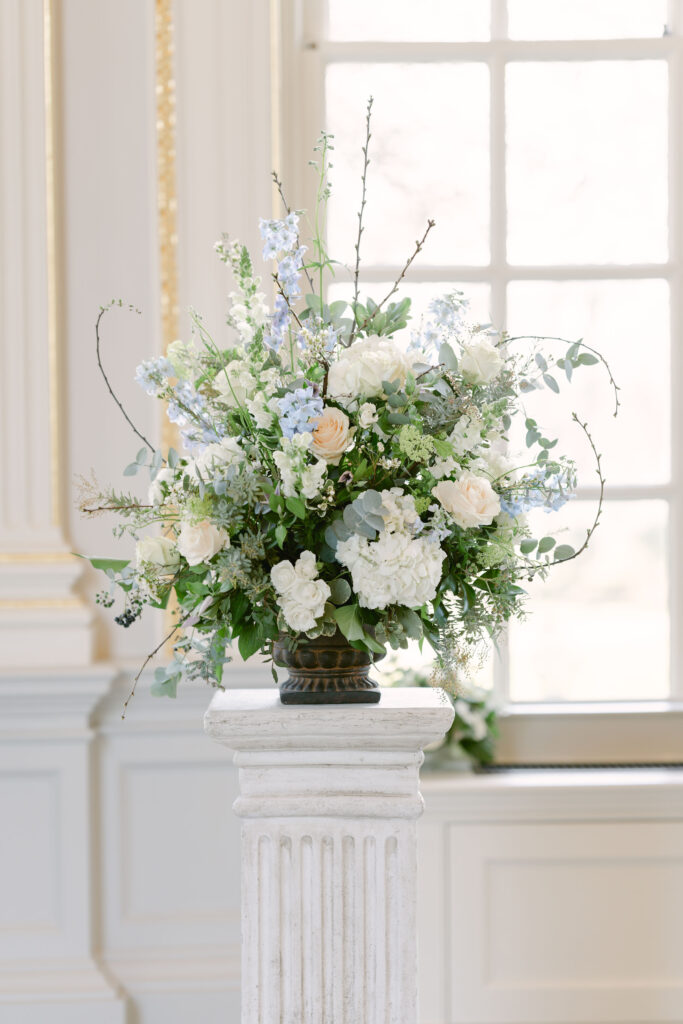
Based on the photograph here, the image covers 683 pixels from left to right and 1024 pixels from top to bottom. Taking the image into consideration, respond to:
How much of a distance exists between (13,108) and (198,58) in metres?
0.44

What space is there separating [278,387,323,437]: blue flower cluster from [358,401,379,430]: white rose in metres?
0.08

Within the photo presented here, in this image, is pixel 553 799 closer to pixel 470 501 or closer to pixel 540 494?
pixel 540 494

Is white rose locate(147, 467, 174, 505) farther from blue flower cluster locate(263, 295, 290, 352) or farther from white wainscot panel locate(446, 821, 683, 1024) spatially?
white wainscot panel locate(446, 821, 683, 1024)

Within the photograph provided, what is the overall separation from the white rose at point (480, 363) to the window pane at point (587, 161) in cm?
138

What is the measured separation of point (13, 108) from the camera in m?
2.36

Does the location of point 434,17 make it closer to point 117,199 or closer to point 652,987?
point 117,199

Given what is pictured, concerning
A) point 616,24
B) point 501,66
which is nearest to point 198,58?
point 501,66

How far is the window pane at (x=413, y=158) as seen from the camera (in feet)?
8.93

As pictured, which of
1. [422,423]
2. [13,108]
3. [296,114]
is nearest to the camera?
[422,423]

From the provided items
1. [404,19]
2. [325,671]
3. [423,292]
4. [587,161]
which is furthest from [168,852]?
[404,19]

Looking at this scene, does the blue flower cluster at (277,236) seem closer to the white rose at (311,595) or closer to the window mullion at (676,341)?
the white rose at (311,595)

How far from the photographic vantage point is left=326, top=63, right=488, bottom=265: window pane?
2.72 metres

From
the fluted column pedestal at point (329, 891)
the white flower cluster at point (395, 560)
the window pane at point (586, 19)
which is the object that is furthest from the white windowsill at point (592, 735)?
the window pane at point (586, 19)

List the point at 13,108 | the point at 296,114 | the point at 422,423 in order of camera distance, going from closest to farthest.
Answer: the point at 422,423
the point at 13,108
the point at 296,114
